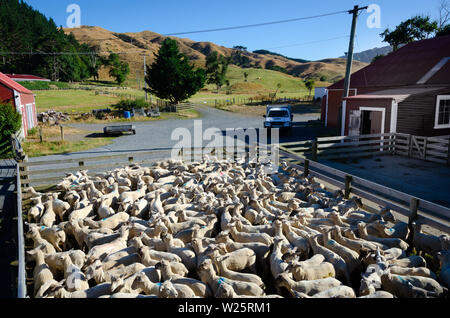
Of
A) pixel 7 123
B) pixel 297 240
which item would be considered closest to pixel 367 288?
pixel 297 240

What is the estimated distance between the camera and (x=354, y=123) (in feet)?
67.4

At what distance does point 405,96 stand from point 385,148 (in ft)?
11.5

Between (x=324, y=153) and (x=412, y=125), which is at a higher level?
(x=412, y=125)

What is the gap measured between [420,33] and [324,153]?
46.3m

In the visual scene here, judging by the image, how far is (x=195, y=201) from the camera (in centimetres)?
928

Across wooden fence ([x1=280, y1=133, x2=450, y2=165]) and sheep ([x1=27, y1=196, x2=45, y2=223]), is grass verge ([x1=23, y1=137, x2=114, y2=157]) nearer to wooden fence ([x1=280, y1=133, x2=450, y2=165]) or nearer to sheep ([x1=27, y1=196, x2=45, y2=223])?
sheep ([x1=27, y1=196, x2=45, y2=223])

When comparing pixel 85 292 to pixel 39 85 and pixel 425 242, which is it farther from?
pixel 39 85

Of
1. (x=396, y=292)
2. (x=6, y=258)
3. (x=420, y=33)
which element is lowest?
(x=6, y=258)

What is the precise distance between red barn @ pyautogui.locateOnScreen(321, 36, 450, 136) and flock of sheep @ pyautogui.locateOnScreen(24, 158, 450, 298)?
1126 centimetres

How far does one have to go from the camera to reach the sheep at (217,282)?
16.6 ft

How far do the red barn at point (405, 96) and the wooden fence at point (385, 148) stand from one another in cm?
138

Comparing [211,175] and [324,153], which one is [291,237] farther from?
[324,153]

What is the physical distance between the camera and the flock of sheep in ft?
16.7
